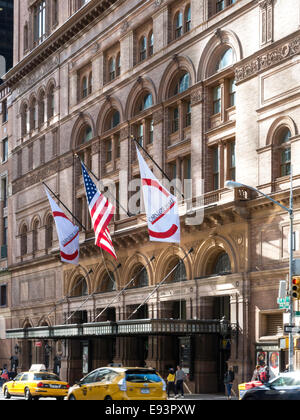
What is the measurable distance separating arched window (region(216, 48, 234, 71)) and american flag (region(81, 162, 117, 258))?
389 inches

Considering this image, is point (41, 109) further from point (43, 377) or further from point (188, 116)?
point (43, 377)

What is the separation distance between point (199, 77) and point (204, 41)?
2064 millimetres

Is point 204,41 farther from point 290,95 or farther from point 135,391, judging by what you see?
point 135,391

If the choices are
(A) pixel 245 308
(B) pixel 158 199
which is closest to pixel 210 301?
(A) pixel 245 308

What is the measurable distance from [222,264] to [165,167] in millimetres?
8223

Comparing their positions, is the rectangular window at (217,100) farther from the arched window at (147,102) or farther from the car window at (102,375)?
the car window at (102,375)

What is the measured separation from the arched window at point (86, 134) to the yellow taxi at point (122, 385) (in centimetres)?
3438

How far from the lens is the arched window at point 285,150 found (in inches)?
1657

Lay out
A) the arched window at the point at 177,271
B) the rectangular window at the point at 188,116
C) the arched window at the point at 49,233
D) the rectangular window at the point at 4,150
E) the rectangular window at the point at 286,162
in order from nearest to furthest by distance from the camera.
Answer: the rectangular window at the point at 286,162 → the arched window at the point at 177,271 → the rectangular window at the point at 188,116 → the arched window at the point at 49,233 → the rectangular window at the point at 4,150

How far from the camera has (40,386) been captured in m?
40.2

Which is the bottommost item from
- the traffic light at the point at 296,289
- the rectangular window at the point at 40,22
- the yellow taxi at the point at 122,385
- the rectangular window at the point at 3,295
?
the yellow taxi at the point at 122,385

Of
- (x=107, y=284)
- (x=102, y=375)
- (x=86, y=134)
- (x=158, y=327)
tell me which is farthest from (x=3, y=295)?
(x=102, y=375)

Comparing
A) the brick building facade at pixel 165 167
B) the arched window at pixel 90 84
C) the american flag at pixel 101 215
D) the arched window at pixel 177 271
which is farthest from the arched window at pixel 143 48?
the arched window at pixel 177 271

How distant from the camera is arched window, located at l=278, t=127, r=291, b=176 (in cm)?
4209
